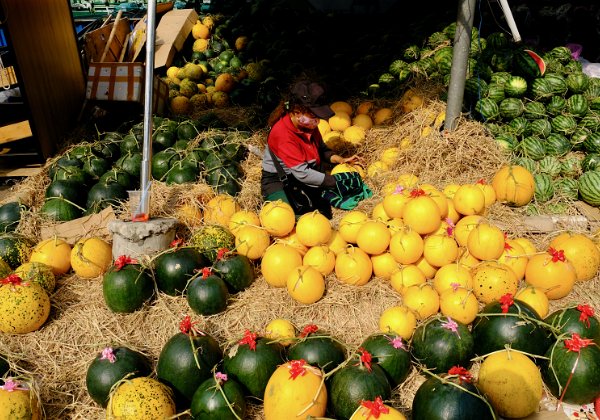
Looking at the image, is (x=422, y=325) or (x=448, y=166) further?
(x=448, y=166)

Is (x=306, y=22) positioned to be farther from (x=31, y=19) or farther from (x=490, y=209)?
(x=490, y=209)

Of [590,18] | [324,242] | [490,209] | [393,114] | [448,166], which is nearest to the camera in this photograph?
[324,242]

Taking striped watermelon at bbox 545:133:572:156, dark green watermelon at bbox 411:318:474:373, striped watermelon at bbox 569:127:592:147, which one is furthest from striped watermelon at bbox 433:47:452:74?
dark green watermelon at bbox 411:318:474:373

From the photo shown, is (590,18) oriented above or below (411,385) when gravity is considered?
above

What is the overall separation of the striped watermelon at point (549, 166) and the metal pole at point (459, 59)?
1.17 metres

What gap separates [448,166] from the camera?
5.11 metres

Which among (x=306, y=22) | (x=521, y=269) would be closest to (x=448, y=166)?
(x=521, y=269)

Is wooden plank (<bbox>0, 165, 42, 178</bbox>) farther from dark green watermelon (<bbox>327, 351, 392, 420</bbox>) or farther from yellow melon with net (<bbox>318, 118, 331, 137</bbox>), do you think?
dark green watermelon (<bbox>327, 351, 392, 420</bbox>)

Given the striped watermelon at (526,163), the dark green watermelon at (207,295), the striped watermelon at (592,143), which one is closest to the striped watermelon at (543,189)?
the striped watermelon at (526,163)

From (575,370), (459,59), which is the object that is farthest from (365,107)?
(575,370)

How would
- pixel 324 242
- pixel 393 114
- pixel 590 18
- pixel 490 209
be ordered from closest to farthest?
pixel 324 242, pixel 490 209, pixel 393 114, pixel 590 18

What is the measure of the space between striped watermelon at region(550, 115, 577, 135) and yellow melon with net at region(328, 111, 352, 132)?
104 inches

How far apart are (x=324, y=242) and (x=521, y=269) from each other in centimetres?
170

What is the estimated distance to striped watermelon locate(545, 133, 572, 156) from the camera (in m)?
5.59
